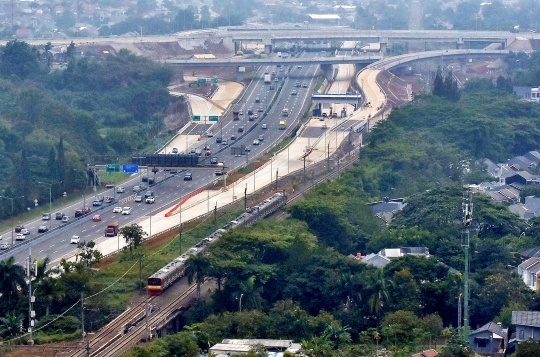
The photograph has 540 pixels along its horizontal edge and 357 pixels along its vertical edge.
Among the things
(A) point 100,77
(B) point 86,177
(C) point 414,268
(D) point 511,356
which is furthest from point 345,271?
(A) point 100,77

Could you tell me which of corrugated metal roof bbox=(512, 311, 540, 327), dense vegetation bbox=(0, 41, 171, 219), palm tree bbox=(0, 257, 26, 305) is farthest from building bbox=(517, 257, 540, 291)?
dense vegetation bbox=(0, 41, 171, 219)

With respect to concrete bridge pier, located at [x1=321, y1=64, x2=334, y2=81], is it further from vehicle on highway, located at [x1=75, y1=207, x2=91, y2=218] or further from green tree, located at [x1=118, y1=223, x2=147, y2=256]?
green tree, located at [x1=118, y1=223, x2=147, y2=256]

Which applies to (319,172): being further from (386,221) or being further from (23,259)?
(23,259)

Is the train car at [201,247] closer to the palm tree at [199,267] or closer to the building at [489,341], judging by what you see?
the palm tree at [199,267]

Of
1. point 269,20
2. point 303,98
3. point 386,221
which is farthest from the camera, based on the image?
point 269,20

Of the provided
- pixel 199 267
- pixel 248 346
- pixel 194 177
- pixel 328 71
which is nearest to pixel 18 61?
pixel 328 71

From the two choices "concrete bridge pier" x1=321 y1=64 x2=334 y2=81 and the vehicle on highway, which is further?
"concrete bridge pier" x1=321 y1=64 x2=334 y2=81

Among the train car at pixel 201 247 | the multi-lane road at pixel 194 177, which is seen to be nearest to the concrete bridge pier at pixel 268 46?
the multi-lane road at pixel 194 177
